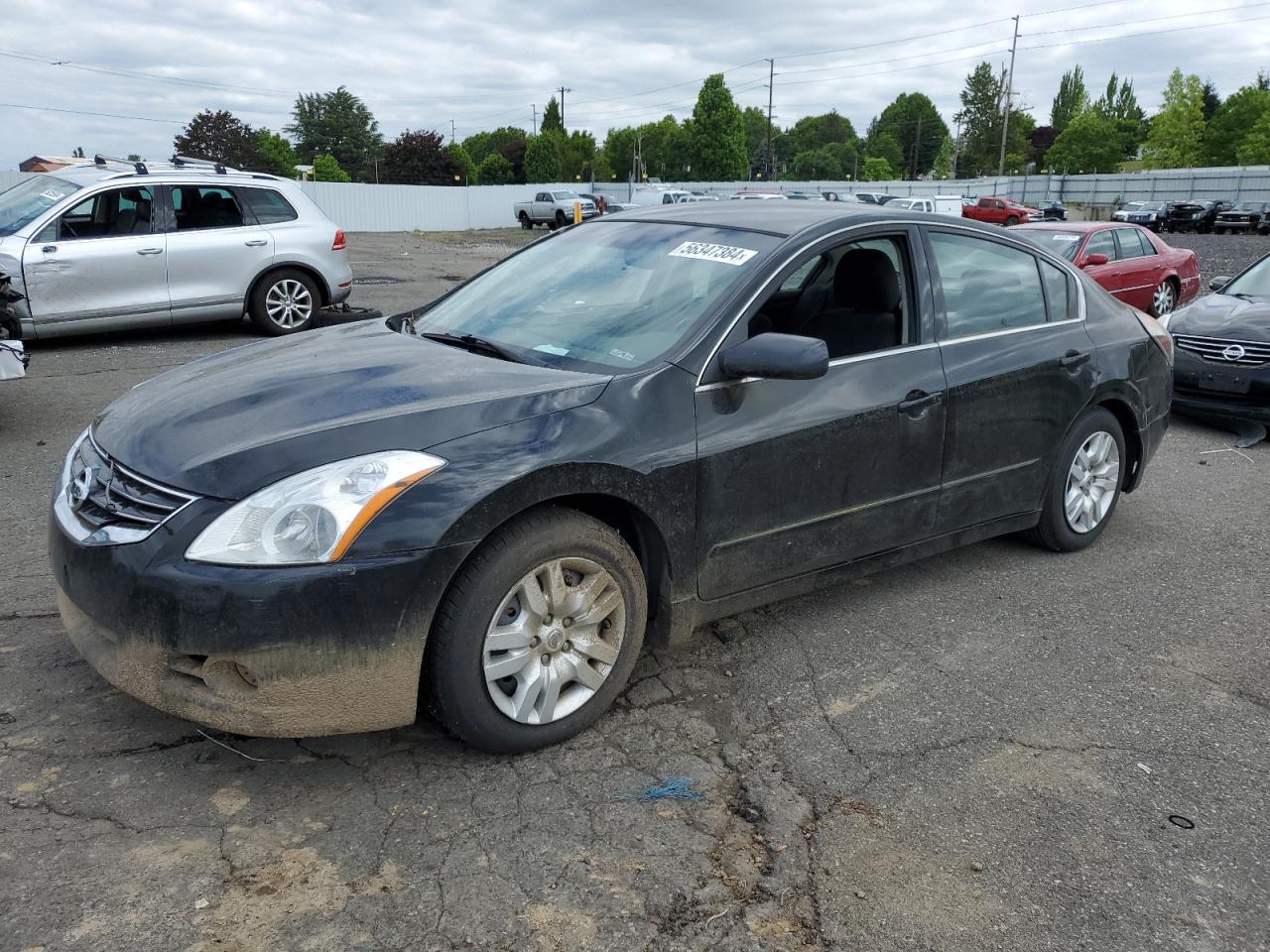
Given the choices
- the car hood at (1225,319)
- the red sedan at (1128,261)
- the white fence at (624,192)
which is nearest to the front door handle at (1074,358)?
the car hood at (1225,319)

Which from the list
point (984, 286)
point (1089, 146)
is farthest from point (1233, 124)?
point (984, 286)

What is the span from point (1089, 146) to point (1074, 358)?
312ft

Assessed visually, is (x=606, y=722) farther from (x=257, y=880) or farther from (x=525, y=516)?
(x=257, y=880)

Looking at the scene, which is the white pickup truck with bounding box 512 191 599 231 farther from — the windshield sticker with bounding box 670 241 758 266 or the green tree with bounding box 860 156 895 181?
the green tree with bounding box 860 156 895 181

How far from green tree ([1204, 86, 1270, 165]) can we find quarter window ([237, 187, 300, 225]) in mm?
83032

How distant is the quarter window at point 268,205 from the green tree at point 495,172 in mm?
89058

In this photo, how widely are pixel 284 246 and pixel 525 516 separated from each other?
857 centimetres

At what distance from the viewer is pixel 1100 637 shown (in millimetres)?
4141

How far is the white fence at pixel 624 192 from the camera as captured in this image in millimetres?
42062

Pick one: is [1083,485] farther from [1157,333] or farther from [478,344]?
[478,344]

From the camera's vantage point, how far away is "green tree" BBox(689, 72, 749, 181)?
80.1 metres

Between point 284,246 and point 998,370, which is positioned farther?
point 284,246

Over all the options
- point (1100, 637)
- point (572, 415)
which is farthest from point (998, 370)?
point (572, 415)

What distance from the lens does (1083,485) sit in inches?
194
